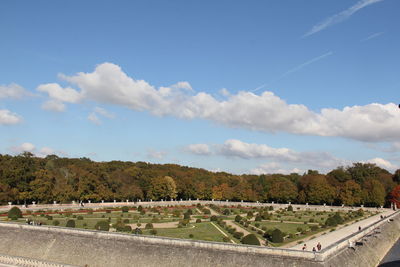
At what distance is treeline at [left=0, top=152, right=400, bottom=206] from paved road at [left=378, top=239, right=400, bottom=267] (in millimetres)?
41540

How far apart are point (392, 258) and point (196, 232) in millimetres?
20284

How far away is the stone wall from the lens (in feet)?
81.7

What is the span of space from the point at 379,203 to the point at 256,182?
33.2 metres

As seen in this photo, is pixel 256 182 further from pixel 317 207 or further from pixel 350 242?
pixel 350 242

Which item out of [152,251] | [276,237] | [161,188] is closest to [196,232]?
[276,237]

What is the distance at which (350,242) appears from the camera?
29.8 metres

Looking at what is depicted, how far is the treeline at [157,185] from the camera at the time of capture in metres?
64.0

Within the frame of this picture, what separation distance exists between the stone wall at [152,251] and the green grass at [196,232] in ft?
33.9

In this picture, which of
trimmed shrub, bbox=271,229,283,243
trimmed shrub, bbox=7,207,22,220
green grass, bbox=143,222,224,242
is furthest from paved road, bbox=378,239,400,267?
trimmed shrub, bbox=7,207,22,220

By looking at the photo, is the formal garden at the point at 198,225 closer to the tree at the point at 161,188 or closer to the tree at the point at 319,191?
the tree at the point at 319,191

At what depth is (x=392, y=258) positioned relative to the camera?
118 ft

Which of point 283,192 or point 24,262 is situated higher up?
point 283,192

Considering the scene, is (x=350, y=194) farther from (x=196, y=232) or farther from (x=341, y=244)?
(x=341, y=244)

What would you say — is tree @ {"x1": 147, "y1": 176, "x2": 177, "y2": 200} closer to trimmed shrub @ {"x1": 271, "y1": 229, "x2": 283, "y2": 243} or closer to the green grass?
the green grass
